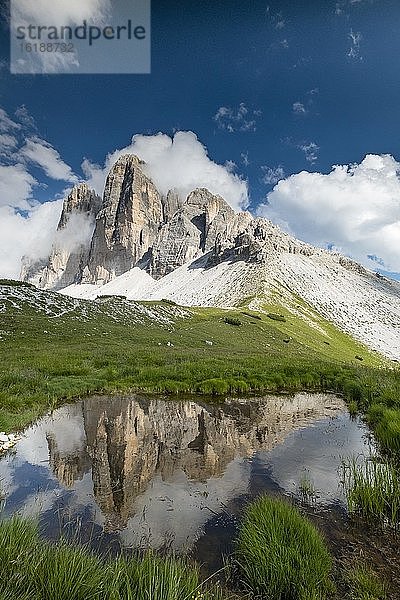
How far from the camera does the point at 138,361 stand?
99.8 ft

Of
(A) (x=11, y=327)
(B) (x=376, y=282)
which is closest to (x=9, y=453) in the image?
(A) (x=11, y=327)

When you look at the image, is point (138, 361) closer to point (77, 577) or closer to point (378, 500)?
point (378, 500)

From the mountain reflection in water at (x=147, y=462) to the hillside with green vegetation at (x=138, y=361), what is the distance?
256cm

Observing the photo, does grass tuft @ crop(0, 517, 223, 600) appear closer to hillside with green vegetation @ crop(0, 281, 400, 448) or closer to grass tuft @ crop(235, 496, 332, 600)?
grass tuft @ crop(235, 496, 332, 600)

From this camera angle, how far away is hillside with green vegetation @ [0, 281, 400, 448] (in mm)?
19625

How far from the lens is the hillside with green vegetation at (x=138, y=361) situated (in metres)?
19.6

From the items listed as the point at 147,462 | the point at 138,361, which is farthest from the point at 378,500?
the point at 138,361

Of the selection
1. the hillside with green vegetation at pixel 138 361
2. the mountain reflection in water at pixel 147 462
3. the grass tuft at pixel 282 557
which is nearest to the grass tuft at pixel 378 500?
the grass tuft at pixel 282 557

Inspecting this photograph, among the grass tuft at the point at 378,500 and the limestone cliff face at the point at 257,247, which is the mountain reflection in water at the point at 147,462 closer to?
the grass tuft at the point at 378,500

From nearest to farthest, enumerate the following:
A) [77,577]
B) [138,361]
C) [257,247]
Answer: [77,577], [138,361], [257,247]

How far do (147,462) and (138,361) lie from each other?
63.3ft

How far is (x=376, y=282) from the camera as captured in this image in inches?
7042

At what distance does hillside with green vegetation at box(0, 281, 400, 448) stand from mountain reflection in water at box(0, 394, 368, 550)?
2563 mm

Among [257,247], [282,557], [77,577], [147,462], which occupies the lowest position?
[147,462]
